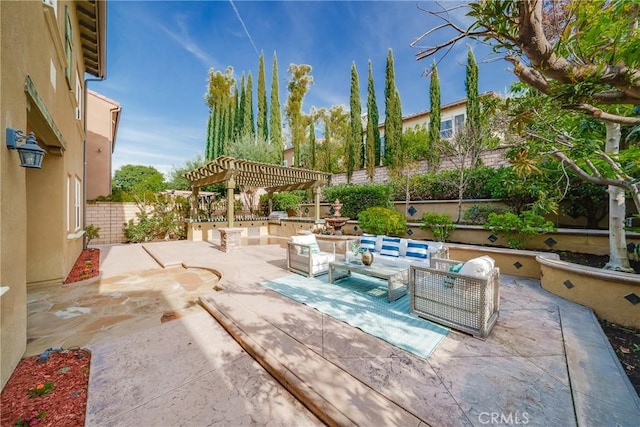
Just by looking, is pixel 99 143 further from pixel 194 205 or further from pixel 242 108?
pixel 242 108

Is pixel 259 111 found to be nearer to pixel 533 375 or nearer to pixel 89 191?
pixel 89 191

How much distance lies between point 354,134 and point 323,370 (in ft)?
56.5

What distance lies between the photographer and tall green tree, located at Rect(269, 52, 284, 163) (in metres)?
21.8

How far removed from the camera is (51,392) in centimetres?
228

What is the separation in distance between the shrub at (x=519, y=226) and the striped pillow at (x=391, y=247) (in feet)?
9.71

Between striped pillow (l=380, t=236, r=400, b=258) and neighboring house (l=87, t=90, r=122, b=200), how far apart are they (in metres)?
16.0

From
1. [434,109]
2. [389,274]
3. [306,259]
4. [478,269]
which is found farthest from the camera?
[434,109]

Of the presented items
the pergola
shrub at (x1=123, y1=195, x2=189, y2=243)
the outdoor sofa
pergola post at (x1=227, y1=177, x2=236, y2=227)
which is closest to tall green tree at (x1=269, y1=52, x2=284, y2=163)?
the pergola

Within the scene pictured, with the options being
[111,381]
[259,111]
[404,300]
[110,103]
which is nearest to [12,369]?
[111,381]

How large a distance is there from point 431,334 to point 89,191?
17.8 metres

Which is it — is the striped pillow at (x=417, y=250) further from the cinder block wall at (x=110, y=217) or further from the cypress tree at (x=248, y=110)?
the cypress tree at (x=248, y=110)

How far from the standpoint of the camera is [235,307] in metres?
3.87

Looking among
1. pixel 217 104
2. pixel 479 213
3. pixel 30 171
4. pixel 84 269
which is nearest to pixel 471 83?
pixel 479 213

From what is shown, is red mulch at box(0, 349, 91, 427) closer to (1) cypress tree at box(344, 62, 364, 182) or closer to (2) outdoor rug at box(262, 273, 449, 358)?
(2) outdoor rug at box(262, 273, 449, 358)
